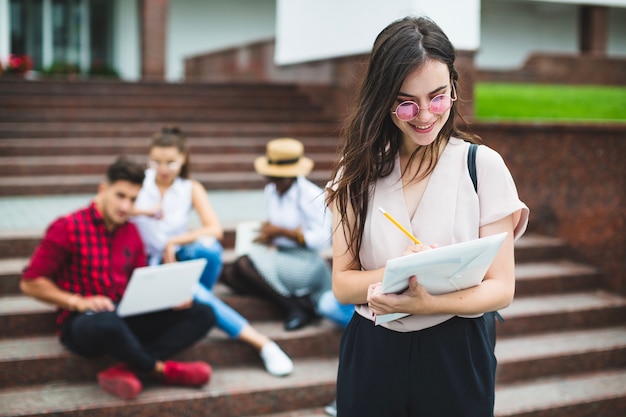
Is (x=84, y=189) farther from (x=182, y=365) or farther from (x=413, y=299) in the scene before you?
(x=413, y=299)

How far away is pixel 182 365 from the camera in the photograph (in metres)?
4.29

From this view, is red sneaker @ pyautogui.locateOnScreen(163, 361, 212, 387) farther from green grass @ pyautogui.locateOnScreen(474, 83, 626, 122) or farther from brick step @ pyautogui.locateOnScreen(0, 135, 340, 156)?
green grass @ pyautogui.locateOnScreen(474, 83, 626, 122)

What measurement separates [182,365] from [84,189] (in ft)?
12.5

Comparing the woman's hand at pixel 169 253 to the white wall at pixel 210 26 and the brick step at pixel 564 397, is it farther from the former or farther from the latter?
the white wall at pixel 210 26

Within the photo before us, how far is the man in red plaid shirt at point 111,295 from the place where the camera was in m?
4.00

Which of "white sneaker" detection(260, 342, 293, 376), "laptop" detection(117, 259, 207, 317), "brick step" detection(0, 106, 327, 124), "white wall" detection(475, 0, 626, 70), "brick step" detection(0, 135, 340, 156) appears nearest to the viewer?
"laptop" detection(117, 259, 207, 317)

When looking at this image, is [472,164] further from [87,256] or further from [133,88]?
[133,88]

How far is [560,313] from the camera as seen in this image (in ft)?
18.8

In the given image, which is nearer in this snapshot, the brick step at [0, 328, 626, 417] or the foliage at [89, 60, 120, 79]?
the brick step at [0, 328, 626, 417]

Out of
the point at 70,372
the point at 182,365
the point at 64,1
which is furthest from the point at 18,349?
the point at 64,1

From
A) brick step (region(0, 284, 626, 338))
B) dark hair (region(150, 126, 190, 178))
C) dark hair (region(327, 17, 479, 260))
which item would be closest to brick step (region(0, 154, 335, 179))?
brick step (region(0, 284, 626, 338))

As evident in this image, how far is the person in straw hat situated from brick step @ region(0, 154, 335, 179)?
2.59 meters

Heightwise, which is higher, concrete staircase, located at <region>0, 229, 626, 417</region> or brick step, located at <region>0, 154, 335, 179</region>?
brick step, located at <region>0, 154, 335, 179</region>

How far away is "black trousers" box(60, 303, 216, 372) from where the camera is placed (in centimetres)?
396
